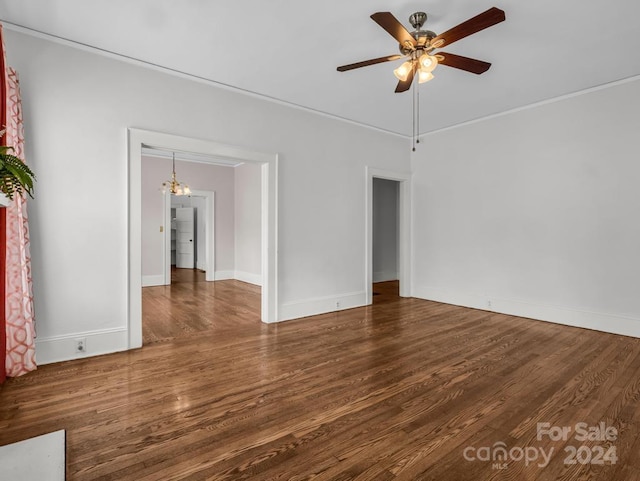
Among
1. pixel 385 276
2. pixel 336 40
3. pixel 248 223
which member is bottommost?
pixel 385 276

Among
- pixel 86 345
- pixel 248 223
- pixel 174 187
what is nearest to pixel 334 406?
pixel 86 345

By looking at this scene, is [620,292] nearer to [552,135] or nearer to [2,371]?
[552,135]

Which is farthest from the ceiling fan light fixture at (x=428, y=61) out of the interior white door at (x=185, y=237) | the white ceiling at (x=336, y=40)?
the interior white door at (x=185, y=237)

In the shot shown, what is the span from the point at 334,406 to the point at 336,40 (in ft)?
10.0

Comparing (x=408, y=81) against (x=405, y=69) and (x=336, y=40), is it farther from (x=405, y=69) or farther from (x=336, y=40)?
(x=336, y=40)

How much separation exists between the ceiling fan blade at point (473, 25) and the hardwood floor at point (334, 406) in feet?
8.46

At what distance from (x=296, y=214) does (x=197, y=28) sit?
2.37 meters

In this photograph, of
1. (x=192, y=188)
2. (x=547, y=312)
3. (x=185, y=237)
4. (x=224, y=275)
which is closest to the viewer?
(x=547, y=312)

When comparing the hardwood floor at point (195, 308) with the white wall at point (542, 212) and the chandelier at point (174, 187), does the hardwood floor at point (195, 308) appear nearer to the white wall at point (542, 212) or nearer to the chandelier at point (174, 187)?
the chandelier at point (174, 187)

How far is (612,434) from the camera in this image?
193 cm

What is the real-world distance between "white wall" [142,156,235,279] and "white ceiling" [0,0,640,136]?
4131 millimetres

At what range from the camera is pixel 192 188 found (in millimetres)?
7527

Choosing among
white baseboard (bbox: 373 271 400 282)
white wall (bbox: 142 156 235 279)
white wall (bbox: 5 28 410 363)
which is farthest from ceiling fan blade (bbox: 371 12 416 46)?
white wall (bbox: 142 156 235 279)

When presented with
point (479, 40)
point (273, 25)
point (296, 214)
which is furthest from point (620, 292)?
point (273, 25)
